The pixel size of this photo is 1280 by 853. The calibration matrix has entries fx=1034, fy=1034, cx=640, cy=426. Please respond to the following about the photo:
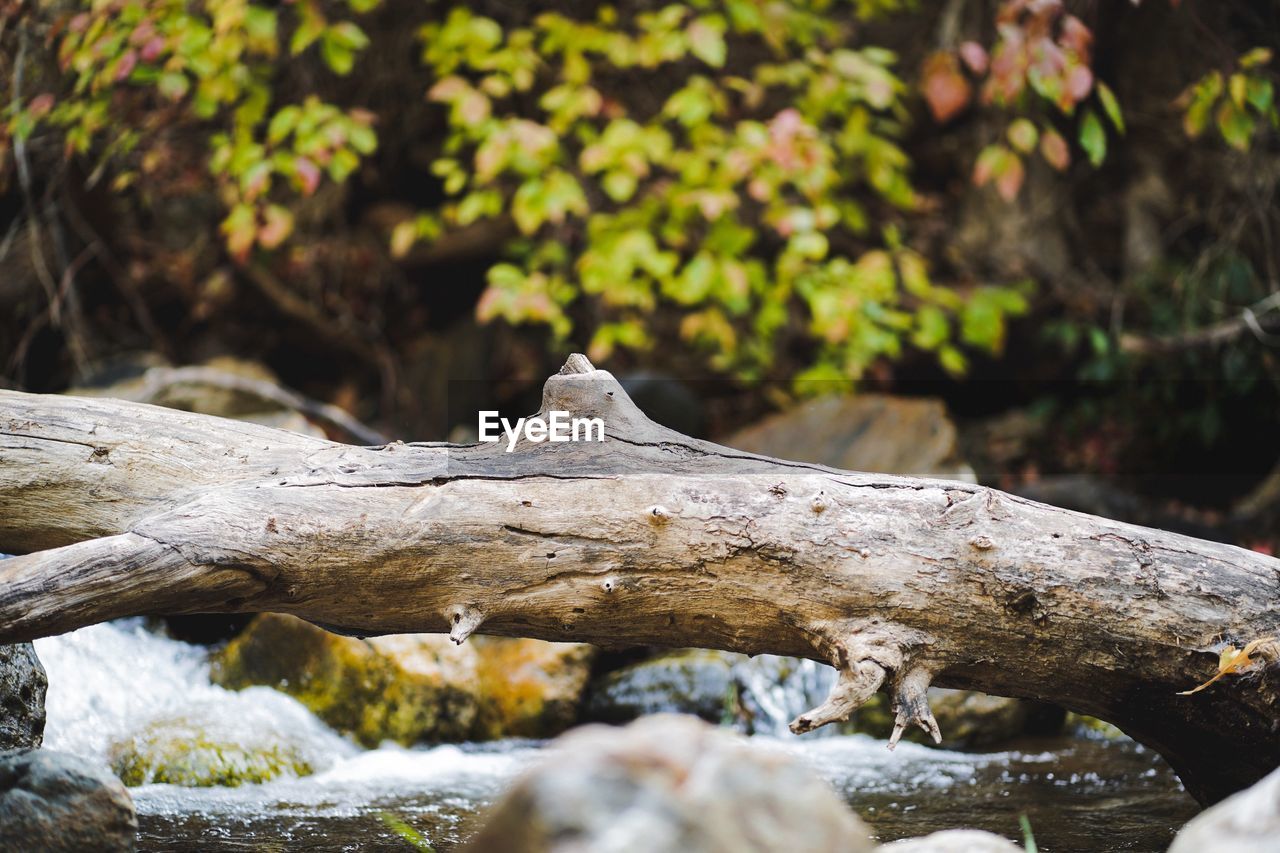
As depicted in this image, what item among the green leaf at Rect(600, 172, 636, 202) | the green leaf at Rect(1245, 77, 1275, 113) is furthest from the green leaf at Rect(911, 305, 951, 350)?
the green leaf at Rect(1245, 77, 1275, 113)

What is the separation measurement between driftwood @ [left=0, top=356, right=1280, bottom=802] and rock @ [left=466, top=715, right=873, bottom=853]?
89cm

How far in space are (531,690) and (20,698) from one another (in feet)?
5.55

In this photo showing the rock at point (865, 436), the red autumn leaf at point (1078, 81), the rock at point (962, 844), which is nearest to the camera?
the rock at point (962, 844)

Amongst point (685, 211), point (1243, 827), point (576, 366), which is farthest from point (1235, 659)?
point (685, 211)

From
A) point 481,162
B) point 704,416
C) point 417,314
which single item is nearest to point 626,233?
point 481,162

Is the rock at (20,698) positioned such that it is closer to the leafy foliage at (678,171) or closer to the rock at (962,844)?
the rock at (962,844)

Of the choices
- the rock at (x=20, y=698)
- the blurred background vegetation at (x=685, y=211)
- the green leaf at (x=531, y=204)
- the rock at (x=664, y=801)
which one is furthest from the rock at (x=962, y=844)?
the green leaf at (x=531, y=204)

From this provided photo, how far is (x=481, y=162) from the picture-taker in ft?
15.1

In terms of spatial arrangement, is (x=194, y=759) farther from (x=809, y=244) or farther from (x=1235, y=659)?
(x=809, y=244)

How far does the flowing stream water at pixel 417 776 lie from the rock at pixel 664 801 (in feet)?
4.57

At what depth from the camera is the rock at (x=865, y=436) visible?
16.9 feet

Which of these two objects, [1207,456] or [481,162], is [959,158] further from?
[481,162]

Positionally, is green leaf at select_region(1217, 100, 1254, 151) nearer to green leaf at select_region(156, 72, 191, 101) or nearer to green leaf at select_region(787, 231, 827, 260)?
green leaf at select_region(787, 231, 827, 260)

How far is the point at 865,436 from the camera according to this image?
545 cm
